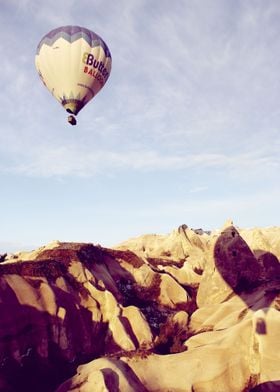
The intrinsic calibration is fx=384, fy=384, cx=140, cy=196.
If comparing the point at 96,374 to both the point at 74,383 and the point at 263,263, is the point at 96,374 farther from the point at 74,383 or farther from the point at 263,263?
the point at 263,263

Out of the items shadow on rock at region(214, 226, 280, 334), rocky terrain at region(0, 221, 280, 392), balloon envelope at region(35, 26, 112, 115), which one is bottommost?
rocky terrain at region(0, 221, 280, 392)

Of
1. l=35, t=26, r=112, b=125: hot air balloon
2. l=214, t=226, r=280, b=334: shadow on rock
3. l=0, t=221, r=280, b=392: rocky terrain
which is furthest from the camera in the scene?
l=214, t=226, r=280, b=334: shadow on rock

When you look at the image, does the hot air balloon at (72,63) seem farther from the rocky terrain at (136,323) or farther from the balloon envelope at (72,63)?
the rocky terrain at (136,323)

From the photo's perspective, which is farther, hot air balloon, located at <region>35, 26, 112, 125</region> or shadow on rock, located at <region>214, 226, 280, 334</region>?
shadow on rock, located at <region>214, 226, 280, 334</region>

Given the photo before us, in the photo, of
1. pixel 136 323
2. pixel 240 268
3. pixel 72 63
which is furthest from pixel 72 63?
pixel 240 268

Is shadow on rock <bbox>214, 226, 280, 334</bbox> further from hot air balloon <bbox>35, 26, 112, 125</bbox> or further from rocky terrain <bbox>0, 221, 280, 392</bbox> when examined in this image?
hot air balloon <bbox>35, 26, 112, 125</bbox>

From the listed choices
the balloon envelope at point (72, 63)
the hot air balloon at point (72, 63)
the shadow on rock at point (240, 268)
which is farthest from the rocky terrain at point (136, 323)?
the balloon envelope at point (72, 63)

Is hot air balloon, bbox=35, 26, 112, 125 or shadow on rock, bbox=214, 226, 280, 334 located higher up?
hot air balloon, bbox=35, 26, 112, 125

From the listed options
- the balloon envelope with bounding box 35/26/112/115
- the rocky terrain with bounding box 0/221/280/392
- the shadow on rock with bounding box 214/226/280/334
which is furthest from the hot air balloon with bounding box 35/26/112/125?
the shadow on rock with bounding box 214/226/280/334

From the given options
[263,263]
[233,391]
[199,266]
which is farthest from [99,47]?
[199,266]

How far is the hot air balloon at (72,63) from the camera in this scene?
2648 centimetres

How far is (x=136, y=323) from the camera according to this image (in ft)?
95.9

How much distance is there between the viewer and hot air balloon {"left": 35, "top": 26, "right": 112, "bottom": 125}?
2648 centimetres

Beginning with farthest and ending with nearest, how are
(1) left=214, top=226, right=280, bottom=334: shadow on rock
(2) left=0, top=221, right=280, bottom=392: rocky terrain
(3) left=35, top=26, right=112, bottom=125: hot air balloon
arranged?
1. (1) left=214, top=226, right=280, bottom=334: shadow on rock
2. (3) left=35, top=26, right=112, bottom=125: hot air balloon
3. (2) left=0, top=221, right=280, bottom=392: rocky terrain
